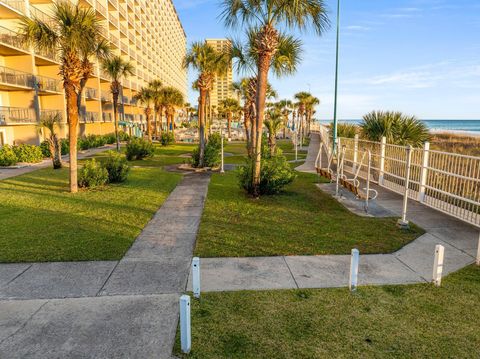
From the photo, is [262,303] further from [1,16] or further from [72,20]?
[1,16]

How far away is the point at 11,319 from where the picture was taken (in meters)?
4.28

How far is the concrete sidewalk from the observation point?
3740mm

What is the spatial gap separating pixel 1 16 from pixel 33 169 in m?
14.1

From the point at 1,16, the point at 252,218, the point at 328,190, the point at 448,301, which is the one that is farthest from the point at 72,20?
the point at 1,16

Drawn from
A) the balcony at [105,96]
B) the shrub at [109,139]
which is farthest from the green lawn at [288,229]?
the balcony at [105,96]

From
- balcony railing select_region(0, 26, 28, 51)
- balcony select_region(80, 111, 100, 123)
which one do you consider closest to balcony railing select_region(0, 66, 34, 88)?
balcony railing select_region(0, 26, 28, 51)

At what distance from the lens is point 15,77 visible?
2520cm

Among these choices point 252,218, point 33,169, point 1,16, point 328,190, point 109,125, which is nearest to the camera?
point 252,218

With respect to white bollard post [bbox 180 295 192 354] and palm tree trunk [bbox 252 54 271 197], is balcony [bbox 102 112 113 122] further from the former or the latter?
white bollard post [bbox 180 295 192 354]

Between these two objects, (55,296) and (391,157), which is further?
(391,157)

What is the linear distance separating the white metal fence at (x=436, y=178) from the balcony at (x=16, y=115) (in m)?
24.3

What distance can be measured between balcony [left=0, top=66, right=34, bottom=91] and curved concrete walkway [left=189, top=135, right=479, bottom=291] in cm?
2525

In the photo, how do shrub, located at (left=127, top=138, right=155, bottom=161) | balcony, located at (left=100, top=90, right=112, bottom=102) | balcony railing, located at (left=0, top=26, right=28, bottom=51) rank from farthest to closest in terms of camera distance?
balcony, located at (left=100, top=90, right=112, bottom=102), balcony railing, located at (left=0, top=26, right=28, bottom=51), shrub, located at (left=127, top=138, right=155, bottom=161)

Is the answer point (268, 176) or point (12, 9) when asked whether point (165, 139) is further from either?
point (268, 176)
